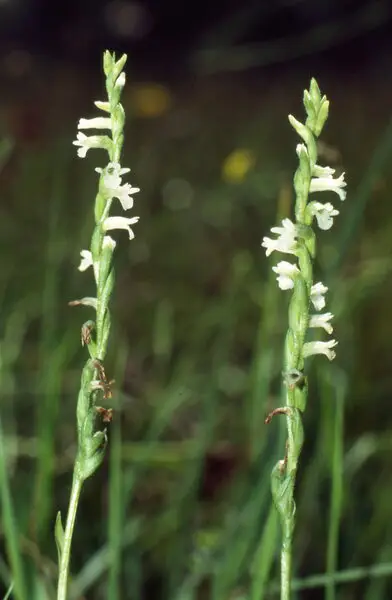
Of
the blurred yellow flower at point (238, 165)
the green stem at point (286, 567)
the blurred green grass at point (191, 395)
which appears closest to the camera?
the green stem at point (286, 567)

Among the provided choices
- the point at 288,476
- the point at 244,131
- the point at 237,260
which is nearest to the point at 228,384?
the point at 237,260

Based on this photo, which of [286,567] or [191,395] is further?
[191,395]

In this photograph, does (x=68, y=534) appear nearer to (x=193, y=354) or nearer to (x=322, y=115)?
(x=322, y=115)

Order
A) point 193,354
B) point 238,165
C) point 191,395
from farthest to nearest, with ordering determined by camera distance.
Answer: point 238,165 → point 193,354 → point 191,395

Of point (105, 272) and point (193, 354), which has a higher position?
point (193, 354)

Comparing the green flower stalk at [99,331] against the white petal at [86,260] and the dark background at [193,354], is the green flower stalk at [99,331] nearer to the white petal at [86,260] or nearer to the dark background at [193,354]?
the white petal at [86,260]

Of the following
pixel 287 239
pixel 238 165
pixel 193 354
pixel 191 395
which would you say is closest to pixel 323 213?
pixel 287 239

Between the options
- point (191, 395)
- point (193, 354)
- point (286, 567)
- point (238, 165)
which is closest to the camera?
point (286, 567)

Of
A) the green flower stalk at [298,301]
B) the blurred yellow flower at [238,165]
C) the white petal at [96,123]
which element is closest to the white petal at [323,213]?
the green flower stalk at [298,301]
